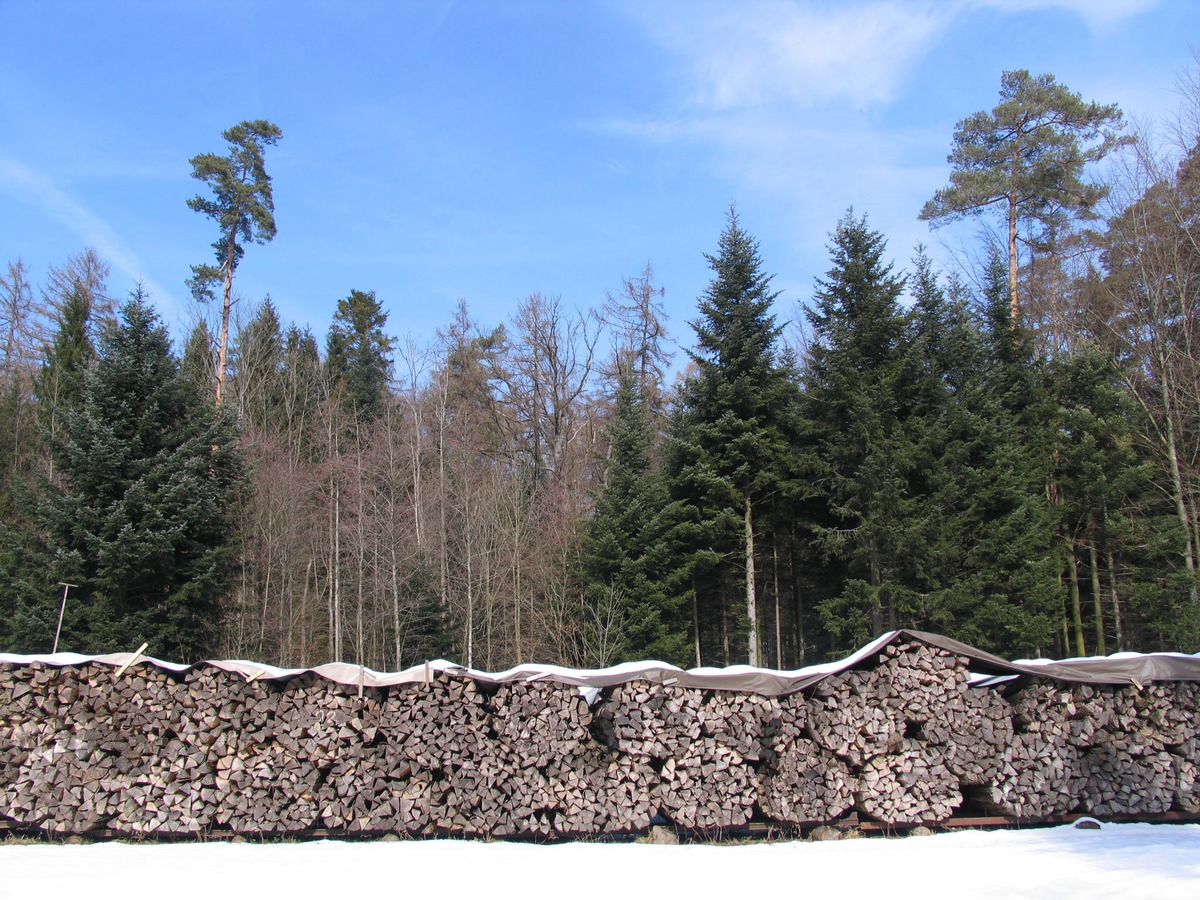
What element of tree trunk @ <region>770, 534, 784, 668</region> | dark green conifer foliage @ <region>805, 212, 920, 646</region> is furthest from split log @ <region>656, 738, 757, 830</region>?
tree trunk @ <region>770, 534, 784, 668</region>

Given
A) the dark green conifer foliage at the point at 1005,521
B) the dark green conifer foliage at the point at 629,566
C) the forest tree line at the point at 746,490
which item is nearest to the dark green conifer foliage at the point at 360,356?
the forest tree line at the point at 746,490

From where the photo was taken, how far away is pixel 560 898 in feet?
22.6

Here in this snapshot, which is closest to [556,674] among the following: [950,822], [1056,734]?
[950,822]

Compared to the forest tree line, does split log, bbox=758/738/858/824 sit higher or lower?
lower

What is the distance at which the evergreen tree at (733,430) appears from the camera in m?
22.0

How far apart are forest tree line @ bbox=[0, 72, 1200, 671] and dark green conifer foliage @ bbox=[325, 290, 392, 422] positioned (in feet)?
22.4

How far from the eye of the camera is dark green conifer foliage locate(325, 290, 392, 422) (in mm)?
39156

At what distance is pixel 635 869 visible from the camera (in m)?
7.83

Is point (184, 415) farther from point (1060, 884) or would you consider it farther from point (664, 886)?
point (1060, 884)

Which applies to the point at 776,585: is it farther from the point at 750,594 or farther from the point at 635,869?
the point at 635,869

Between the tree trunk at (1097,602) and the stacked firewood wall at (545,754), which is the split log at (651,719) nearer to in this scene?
the stacked firewood wall at (545,754)

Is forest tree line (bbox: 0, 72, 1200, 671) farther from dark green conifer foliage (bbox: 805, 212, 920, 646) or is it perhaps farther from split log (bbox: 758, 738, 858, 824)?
split log (bbox: 758, 738, 858, 824)

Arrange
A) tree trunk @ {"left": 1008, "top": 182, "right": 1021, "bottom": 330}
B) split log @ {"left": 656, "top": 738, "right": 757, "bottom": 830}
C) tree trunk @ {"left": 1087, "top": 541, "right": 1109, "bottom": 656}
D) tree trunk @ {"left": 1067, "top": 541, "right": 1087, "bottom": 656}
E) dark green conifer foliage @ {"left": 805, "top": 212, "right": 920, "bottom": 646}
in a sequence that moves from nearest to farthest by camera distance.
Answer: split log @ {"left": 656, "top": 738, "right": 757, "bottom": 830}
dark green conifer foliage @ {"left": 805, "top": 212, "right": 920, "bottom": 646}
tree trunk @ {"left": 1087, "top": 541, "right": 1109, "bottom": 656}
tree trunk @ {"left": 1067, "top": 541, "right": 1087, "bottom": 656}
tree trunk @ {"left": 1008, "top": 182, "right": 1021, "bottom": 330}

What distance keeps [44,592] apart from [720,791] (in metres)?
15.3
